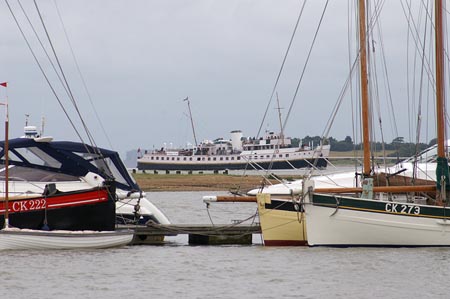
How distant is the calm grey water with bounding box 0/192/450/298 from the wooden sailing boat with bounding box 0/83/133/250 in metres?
0.37

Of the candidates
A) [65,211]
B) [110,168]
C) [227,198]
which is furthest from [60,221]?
[110,168]

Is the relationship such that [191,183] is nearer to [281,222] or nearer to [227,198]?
[227,198]

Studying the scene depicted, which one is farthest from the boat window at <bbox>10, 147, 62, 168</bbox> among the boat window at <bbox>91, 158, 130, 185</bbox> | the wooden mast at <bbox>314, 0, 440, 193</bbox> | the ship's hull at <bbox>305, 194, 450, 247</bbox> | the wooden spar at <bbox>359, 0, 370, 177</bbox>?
the wooden spar at <bbox>359, 0, 370, 177</bbox>

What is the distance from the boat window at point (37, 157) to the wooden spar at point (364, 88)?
32.4 ft

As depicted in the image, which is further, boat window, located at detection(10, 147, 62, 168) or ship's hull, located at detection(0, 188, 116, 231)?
boat window, located at detection(10, 147, 62, 168)

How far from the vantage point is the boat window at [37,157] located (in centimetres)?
3903

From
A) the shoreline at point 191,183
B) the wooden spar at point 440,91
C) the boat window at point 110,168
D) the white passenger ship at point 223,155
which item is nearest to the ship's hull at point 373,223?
the wooden spar at point 440,91

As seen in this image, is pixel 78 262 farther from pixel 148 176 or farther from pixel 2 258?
pixel 148 176

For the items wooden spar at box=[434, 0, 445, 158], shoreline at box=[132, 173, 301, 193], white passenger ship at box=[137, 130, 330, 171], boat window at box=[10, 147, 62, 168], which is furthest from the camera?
white passenger ship at box=[137, 130, 330, 171]

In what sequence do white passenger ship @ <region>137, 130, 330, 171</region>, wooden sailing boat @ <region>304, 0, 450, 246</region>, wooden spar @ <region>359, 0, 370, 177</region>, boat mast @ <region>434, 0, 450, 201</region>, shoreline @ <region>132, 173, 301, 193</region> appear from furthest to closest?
white passenger ship @ <region>137, 130, 330, 171</region> → shoreline @ <region>132, 173, 301, 193</region> → wooden spar @ <region>359, 0, 370, 177</region> → boat mast @ <region>434, 0, 450, 201</region> → wooden sailing boat @ <region>304, 0, 450, 246</region>

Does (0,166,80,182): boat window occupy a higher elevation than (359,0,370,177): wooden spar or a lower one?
lower

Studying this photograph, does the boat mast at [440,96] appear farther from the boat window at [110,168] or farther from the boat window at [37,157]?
the boat window at [37,157]

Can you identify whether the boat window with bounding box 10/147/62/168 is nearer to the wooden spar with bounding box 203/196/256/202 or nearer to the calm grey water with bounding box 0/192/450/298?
the calm grey water with bounding box 0/192/450/298

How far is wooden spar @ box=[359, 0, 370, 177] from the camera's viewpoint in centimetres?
3978
